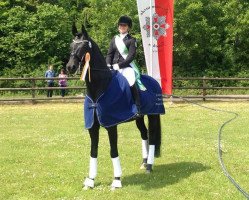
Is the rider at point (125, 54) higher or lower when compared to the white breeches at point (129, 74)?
higher

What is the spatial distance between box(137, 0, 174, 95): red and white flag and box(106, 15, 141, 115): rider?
165 inches

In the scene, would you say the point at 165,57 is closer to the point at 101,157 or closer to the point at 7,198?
the point at 101,157

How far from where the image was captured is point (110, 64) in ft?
24.3

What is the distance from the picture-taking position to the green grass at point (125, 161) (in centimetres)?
659

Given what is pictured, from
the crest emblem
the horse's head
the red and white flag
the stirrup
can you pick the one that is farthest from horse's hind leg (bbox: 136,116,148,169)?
the crest emblem

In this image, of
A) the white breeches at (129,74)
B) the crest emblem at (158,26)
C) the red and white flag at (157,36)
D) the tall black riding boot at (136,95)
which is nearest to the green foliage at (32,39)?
the red and white flag at (157,36)

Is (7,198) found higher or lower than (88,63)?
lower

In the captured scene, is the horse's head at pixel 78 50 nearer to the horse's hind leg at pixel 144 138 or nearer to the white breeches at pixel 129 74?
the white breeches at pixel 129 74

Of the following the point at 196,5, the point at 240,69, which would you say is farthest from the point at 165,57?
the point at 240,69

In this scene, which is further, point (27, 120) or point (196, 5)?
point (196, 5)

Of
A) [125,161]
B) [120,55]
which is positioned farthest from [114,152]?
[125,161]

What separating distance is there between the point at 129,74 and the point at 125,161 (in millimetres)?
2265

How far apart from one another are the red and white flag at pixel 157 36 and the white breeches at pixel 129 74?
4.40 meters

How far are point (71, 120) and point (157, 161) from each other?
6.85m
